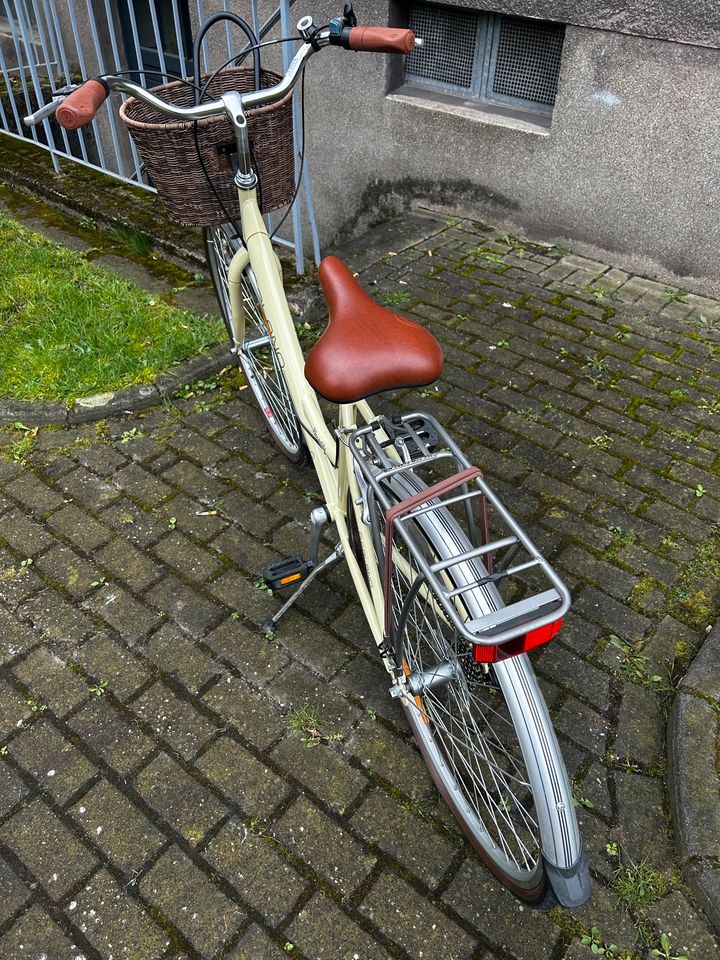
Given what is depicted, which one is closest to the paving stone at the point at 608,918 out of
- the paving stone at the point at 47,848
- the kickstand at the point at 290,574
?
the kickstand at the point at 290,574

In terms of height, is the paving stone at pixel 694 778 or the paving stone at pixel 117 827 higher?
the paving stone at pixel 694 778

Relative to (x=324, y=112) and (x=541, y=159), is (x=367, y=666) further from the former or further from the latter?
(x=324, y=112)

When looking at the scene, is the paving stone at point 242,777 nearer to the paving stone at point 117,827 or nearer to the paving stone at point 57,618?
the paving stone at point 117,827

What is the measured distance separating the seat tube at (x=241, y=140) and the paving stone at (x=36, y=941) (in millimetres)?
2458

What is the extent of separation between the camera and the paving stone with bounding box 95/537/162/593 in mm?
3002

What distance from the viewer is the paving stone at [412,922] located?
202 centimetres

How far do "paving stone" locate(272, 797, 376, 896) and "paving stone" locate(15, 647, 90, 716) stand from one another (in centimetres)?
89

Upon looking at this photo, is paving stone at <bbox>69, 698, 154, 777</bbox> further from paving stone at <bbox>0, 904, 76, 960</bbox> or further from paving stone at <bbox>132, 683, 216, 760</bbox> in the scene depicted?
paving stone at <bbox>0, 904, 76, 960</bbox>

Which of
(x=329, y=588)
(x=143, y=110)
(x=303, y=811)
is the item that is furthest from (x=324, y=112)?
(x=303, y=811)

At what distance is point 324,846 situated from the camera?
222cm

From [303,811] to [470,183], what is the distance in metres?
4.53

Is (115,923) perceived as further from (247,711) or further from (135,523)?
(135,523)

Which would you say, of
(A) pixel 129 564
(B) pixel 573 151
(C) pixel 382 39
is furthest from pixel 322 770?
(B) pixel 573 151

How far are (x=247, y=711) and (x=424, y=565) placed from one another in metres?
1.25
